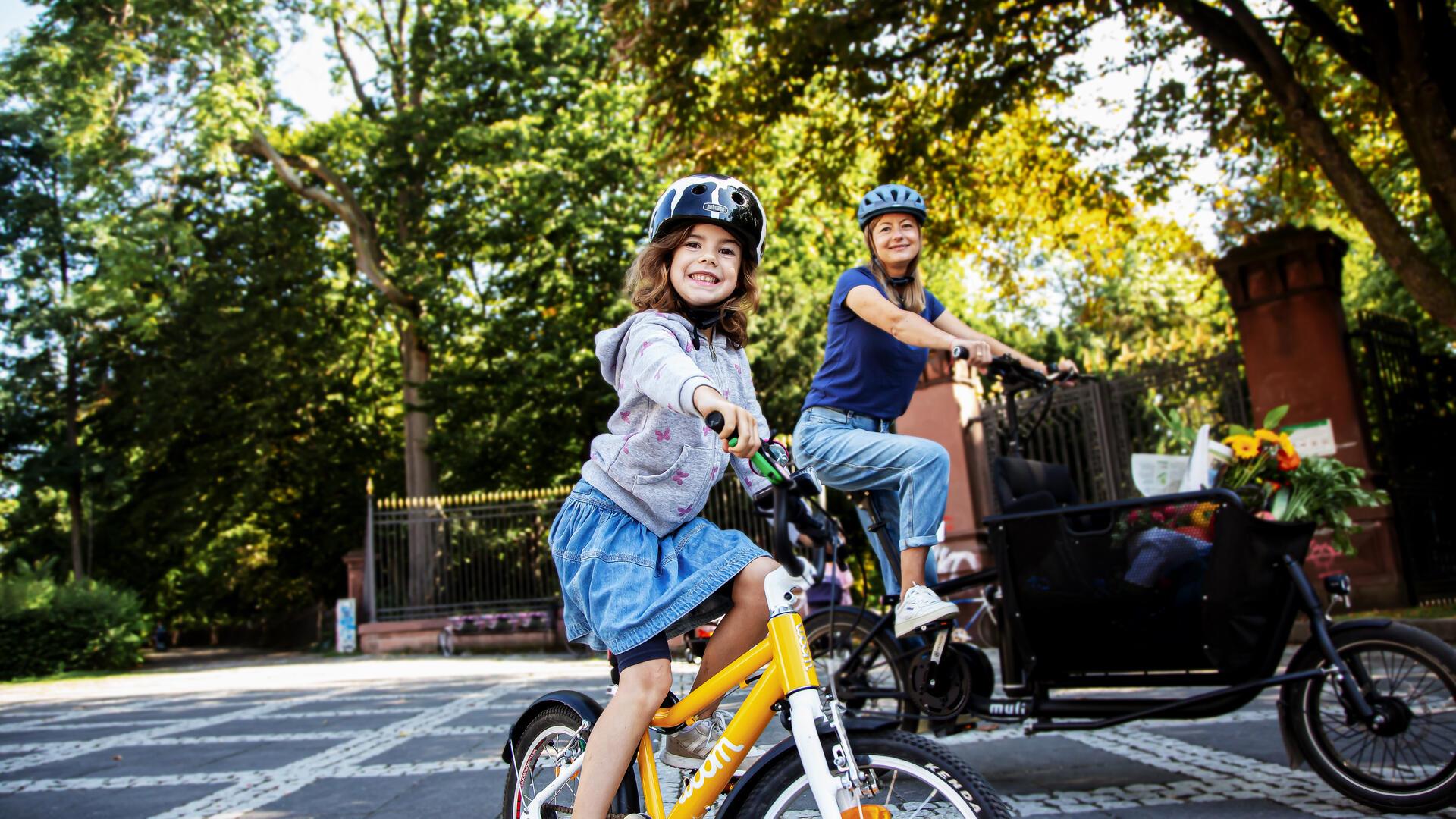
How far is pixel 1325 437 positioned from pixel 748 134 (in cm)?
605

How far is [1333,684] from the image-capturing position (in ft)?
10.9

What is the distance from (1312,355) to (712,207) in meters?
8.75

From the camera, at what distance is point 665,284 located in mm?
2750

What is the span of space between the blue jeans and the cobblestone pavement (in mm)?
849

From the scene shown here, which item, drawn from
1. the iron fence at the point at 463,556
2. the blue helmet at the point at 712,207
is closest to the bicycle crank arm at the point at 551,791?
the blue helmet at the point at 712,207

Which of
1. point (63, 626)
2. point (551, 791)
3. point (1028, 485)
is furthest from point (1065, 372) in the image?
point (63, 626)

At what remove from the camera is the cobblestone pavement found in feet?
12.5

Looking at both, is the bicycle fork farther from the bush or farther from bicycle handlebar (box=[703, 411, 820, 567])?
the bush

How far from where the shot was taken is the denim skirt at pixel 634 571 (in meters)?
2.47

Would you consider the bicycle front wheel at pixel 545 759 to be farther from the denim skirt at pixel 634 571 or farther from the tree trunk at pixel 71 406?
the tree trunk at pixel 71 406

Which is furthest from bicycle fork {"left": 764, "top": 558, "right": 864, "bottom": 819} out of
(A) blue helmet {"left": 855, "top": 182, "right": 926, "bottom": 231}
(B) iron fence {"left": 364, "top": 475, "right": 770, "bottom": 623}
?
(B) iron fence {"left": 364, "top": 475, "right": 770, "bottom": 623}

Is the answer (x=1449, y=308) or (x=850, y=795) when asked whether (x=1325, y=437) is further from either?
(x=850, y=795)

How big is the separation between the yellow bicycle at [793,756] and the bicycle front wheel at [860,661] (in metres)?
1.76

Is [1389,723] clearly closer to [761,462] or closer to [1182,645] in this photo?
[1182,645]
